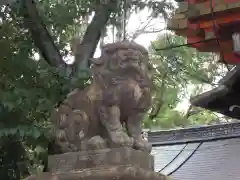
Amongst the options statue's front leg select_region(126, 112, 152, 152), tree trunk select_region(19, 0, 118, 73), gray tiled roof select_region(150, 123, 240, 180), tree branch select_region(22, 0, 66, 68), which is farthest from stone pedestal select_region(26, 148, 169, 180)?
gray tiled roof select_region(150, 123, 240, 180)

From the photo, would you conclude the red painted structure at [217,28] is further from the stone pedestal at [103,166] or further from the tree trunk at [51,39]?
the stone pedestal at [103,166]

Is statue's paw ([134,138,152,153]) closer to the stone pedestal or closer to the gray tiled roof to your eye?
the stone pedestal

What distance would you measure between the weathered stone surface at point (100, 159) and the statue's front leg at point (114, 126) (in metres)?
0.09

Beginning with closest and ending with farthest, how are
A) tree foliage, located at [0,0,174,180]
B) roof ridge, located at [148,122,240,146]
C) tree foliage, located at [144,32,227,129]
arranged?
tree foliage, located at [0,0,174,180] < roof ridge, located at [148,122,240,146] < tree foliage, located at [144,32,227,129]

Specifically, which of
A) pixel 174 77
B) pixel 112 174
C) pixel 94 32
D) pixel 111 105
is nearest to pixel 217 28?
pixel 94 32

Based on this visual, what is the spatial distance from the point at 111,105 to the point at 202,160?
127 inches

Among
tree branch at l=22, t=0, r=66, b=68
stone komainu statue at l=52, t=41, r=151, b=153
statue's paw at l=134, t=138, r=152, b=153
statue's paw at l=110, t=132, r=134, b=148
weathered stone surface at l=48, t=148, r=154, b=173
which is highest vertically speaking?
tree branch at l=22, t=0, r=66, b=68

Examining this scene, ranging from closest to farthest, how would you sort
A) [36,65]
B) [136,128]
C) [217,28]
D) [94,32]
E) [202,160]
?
[136,128]
[36,65]
[217,28]
[94,32]
[202,160]

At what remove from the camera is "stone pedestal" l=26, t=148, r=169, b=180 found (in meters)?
3.00

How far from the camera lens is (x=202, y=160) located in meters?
6.23

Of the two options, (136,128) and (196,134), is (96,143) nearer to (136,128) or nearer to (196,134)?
(136,128)

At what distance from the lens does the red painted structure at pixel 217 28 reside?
5.41 meters

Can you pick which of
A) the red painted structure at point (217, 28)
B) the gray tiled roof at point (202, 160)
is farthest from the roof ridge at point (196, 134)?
the red painted structure at point (217, 28)

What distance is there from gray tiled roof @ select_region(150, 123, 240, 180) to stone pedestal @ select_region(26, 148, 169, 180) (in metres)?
2.76
